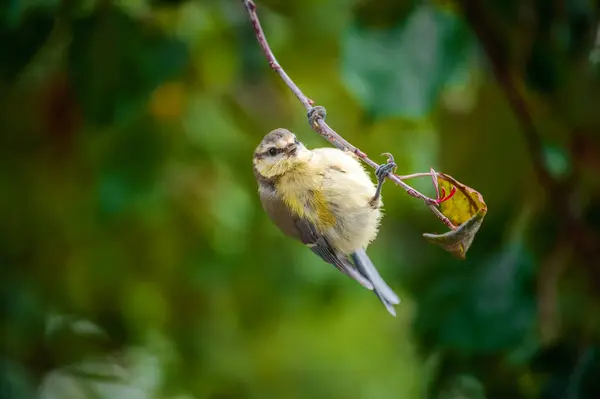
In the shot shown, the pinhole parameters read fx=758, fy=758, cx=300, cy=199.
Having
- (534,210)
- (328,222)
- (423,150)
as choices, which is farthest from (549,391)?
(328,222)

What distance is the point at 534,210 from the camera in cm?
108

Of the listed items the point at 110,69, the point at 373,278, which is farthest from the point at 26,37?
the point at 373,278

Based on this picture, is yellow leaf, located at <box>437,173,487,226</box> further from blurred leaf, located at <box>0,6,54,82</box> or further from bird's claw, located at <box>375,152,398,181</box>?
blurred leaf, located at <box>0,6,54,82</box>

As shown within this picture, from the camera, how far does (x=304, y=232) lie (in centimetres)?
63

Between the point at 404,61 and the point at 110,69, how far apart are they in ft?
1.12

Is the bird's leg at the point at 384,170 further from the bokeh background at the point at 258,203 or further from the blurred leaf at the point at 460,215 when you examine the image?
the bokeh background at the point at 258,203

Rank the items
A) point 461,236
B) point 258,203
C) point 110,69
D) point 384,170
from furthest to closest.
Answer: point 258,203, point 110,69, point 384,170, point 461,236

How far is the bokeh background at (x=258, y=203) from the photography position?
0.91 meters

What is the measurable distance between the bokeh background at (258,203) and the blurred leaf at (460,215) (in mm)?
386

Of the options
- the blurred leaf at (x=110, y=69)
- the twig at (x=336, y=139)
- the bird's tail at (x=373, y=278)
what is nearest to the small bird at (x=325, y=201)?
the bird's tail at (x=373, y=278)

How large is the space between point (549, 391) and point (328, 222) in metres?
0.53

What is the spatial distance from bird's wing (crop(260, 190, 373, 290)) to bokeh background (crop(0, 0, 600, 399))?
23cm

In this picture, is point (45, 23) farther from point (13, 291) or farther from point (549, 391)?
point (549, 391)

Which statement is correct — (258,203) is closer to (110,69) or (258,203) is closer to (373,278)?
(110,69)
